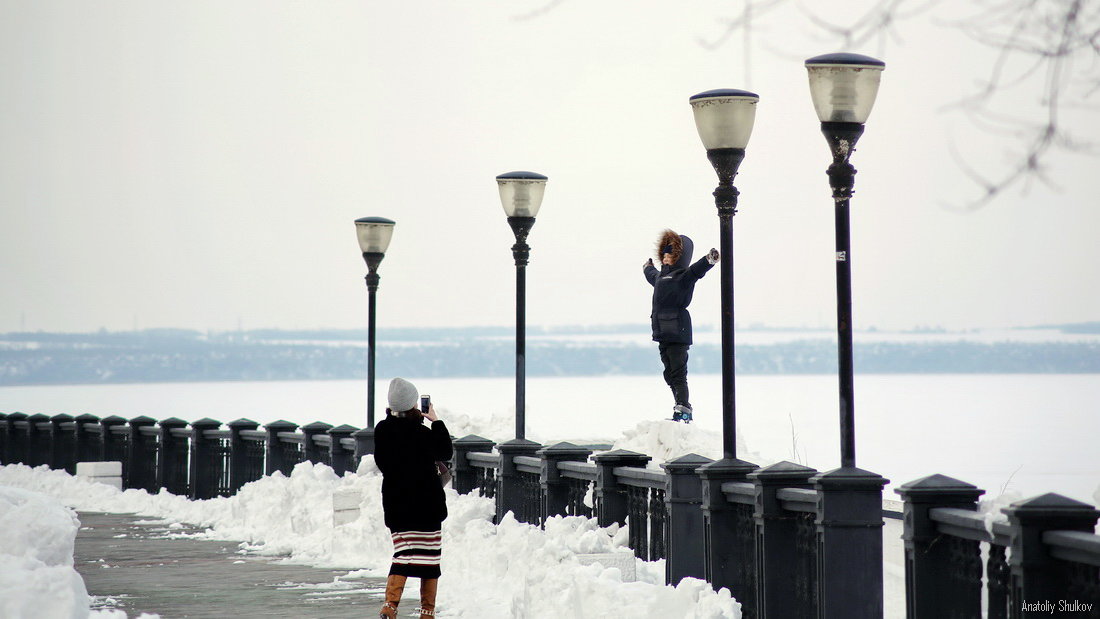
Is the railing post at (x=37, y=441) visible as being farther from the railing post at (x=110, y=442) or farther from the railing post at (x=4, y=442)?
the railing post at (x=110, y=442)

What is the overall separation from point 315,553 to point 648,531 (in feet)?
16.0

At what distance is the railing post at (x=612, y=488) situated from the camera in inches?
507

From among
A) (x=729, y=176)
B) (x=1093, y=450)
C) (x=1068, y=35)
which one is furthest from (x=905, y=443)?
(x=1068, y=35)

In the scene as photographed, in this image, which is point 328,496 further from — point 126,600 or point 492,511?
point 126,600

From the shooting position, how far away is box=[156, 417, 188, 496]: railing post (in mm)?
25266

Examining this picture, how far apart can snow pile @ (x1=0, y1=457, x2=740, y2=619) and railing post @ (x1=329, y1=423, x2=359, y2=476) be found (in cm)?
67

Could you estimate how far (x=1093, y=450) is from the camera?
214 ft

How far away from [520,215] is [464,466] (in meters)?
3.28

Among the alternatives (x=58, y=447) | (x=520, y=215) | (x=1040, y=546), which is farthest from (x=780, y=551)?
(x=58, y=447)

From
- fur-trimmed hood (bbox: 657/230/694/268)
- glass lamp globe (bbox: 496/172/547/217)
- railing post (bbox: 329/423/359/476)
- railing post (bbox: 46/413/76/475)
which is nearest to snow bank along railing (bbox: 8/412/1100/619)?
glass lamp globe (bbox: 496/172/547/217)

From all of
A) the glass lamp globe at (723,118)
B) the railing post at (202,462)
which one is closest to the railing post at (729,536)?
the glass lamp globe at (723,118)

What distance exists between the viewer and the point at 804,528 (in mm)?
9820

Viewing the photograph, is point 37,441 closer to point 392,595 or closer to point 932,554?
point 392,595

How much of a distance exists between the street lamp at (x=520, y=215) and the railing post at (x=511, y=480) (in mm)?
2525
